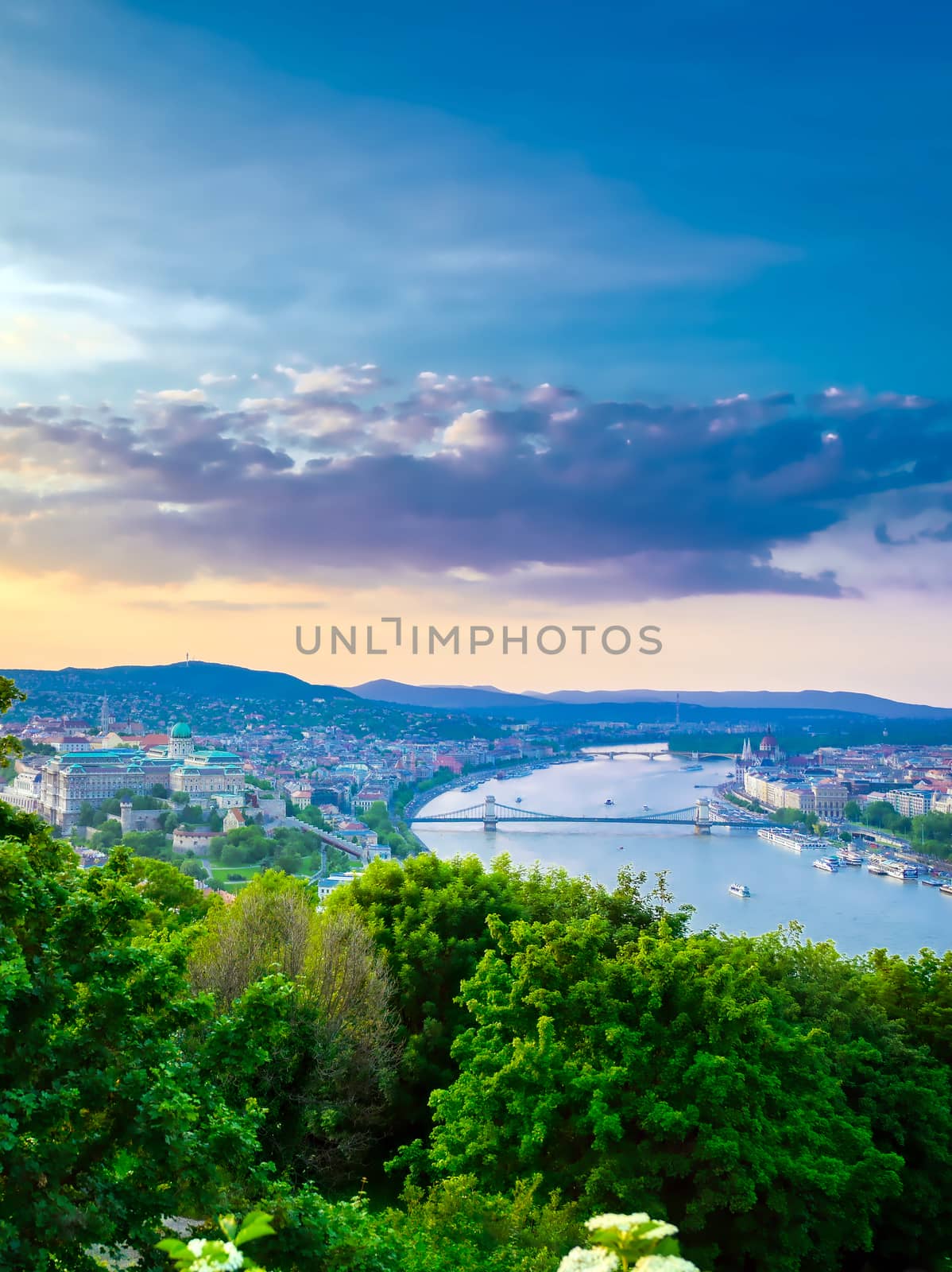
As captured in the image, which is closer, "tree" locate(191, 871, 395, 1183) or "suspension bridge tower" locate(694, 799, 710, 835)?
"tree" locate(191, 871, 395, 1183)

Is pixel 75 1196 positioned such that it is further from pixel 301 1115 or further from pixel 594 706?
pixel 594 706

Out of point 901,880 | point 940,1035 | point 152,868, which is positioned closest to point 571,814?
point 901,880

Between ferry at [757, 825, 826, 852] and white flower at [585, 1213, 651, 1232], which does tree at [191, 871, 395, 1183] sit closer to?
white flower at [585, 1213, 651, 1232]

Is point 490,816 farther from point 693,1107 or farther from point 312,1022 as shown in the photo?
point 693,1107

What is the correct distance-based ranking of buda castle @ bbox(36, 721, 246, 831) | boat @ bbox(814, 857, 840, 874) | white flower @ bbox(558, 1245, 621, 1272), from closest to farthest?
1. white flower @ bbox(558, 1245, 621, 1272)
2. boat @ bbox(814, 857, 840, 874)
3. buda castle @ bbox(36, 721, 246, 831)

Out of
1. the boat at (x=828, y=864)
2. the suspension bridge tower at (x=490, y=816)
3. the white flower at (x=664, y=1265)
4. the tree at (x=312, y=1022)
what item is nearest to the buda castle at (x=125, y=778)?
the suspension bridge tower at (x=490, y=816)

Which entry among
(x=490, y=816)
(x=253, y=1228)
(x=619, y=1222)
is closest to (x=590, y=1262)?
(x=619, y=1222)

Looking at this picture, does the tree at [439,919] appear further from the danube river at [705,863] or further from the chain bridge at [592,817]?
the chain bridge at [592,817]

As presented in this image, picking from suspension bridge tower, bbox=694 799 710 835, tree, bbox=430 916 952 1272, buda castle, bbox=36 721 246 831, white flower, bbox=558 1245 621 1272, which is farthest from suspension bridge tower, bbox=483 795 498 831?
white flower, bbox=558 1245 621 1272
